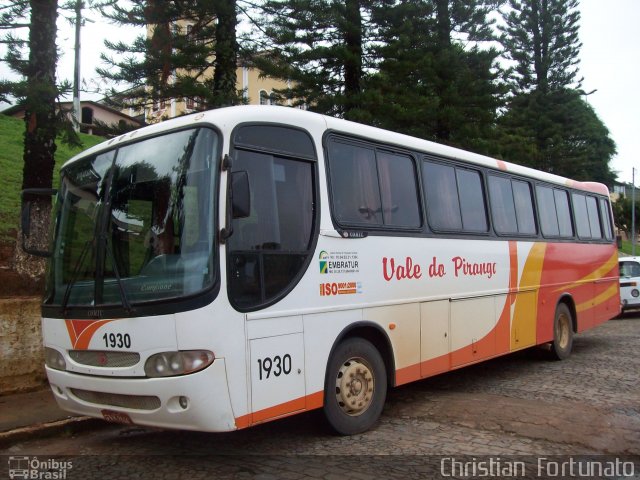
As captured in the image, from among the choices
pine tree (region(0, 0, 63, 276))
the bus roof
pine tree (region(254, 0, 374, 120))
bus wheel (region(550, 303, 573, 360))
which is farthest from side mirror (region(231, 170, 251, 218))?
pine tree (region(254, 0, 374, 120))

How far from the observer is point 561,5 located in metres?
30.2

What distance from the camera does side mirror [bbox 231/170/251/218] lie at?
14.5 ft

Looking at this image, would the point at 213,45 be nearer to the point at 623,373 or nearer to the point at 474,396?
the point at 474,396

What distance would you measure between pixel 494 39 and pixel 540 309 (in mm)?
14531

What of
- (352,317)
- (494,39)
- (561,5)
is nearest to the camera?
(352,317)

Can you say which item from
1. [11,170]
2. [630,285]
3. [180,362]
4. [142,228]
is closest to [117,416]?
[180,362]

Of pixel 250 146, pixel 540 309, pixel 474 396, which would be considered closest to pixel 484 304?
pixel 474 396

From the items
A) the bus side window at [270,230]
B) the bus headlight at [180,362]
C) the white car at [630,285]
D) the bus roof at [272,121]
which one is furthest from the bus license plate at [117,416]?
the white car at [630,285]

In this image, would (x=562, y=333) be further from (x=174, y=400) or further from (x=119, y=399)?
(x=119, y=399)

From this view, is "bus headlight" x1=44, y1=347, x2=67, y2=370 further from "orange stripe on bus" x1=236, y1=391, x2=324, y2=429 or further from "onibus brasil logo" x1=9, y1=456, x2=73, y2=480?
"orange stripe on bus" x1=236, y1=391, x2=324, y2=429

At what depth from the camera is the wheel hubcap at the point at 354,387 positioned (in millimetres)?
5391

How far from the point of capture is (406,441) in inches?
210

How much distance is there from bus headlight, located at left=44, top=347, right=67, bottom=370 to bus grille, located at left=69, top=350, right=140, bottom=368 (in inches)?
5.8

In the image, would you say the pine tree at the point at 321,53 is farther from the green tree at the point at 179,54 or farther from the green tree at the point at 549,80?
the green tree at the point at 549,80
